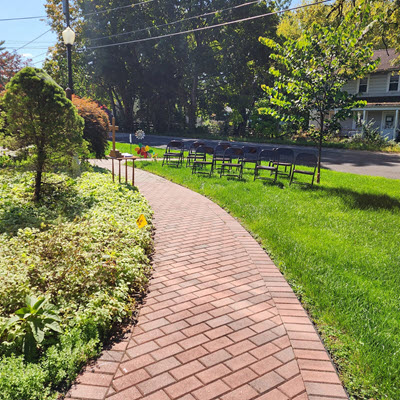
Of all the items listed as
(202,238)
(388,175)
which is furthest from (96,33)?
(202,238)

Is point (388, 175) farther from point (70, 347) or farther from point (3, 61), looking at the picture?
point (3, 61)

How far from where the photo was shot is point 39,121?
6410 mm

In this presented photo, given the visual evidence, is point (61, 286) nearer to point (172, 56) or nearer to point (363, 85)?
point (363, 85)

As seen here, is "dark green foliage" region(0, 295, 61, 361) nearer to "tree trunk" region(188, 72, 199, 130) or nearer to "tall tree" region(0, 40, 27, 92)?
"tree trunk" region(188, 72, 199, 130)

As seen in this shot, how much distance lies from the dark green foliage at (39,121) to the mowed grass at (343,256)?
3.41 metres

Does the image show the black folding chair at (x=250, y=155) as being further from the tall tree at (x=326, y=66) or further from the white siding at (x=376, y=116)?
the white siding at (x=376, y=116)

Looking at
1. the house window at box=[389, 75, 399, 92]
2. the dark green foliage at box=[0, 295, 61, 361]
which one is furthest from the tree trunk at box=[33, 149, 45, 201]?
the house window at box=[389, 75, 399, 92]

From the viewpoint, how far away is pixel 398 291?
404 centimetres

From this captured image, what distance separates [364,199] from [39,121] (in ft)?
23.2

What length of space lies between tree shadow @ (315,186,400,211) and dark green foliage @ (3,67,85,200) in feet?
19.3

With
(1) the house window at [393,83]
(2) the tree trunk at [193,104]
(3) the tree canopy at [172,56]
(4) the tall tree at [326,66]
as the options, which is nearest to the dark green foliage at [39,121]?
(4) the tall tree at [326,66]

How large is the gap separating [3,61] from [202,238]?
54.3 metres

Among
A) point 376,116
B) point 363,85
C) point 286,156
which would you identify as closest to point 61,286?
point 286,156

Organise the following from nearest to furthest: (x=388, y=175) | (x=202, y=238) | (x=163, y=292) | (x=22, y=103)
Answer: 1. (x=163, y=292)
2. (x=202, y=238)
3. (x=22, y=103)
4. (x=388, y=175)
